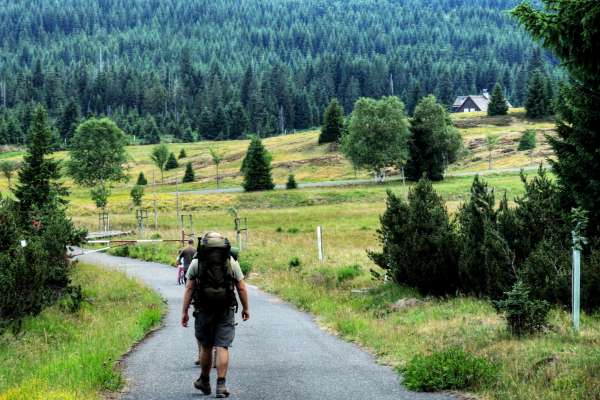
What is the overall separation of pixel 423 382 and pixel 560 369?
159cm

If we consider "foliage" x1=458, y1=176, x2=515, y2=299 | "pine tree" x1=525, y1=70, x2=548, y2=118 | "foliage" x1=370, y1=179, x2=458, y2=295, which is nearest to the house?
"pine tree" x1=525, y1=70, x2=548, y2=118

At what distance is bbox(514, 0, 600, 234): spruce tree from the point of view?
8500 millimetres

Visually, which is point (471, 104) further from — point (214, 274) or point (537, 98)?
point (214, 274)

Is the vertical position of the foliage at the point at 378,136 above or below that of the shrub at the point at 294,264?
above

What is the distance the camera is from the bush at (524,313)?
10953mm

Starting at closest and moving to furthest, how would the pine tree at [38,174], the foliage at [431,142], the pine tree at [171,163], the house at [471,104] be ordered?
the pine tree at [38,174] < the foliage at [431,142] < the pine tree at [171,163] < the house at [471,104]

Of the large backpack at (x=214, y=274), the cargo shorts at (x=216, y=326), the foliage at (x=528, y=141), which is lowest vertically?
the cargo shorts at (x=216, y=326)

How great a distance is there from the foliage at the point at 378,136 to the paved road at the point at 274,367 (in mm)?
77860

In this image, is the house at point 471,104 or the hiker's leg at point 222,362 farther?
the house at point 471,104

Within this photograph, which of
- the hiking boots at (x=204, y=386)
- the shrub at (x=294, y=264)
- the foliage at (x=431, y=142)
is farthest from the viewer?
the foliage at (x=431, y=142)

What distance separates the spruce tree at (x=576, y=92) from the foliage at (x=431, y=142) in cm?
7365

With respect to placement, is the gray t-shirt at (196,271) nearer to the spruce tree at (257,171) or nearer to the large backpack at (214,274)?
the large backpack at (214,274)

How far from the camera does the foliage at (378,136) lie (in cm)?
9400

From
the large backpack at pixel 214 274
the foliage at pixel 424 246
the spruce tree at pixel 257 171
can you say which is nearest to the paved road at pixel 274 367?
the large backpack at pixel 214 274
